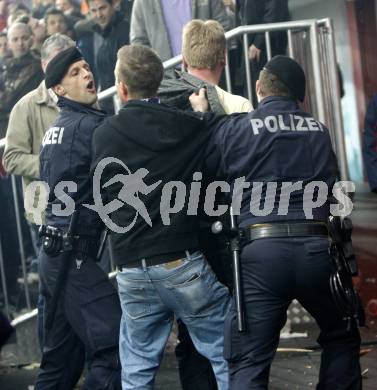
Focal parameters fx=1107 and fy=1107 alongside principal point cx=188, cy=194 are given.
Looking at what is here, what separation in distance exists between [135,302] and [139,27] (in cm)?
393

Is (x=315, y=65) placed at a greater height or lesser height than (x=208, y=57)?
lesser

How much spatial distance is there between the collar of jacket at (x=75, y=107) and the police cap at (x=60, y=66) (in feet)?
0.40

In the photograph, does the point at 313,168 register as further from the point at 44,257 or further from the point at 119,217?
the point at 44,257

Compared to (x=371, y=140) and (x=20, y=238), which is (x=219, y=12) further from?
(x=20, y=238)

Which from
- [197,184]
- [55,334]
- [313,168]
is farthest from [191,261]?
[55,334]

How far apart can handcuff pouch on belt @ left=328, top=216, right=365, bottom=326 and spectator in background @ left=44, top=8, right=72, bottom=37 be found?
526cm

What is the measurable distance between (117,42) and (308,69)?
6.86 ft

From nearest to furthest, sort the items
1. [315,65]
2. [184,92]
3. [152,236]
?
[152,236] < [184,92] < [315,65]

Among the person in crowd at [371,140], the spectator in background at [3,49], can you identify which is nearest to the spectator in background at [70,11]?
the spectator in background at [3,49]

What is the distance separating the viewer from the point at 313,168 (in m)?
5.55

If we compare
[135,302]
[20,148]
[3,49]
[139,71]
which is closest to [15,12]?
[3,49]

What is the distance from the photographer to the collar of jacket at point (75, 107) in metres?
6.11

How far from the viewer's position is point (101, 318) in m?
6.02
